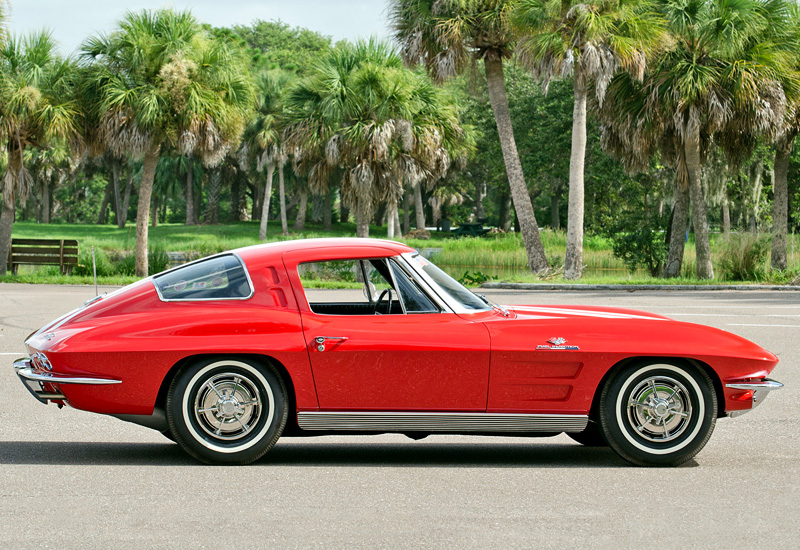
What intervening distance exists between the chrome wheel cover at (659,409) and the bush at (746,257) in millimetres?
21988

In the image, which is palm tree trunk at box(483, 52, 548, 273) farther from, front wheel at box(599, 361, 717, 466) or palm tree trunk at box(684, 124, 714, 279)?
front wheel at box(599, 361, 717, 466)

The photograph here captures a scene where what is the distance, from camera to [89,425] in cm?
725

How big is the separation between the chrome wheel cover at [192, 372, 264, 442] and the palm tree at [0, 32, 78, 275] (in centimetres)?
2352

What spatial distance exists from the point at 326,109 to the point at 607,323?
83.1ft

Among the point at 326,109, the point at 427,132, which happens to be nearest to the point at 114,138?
the point at 326,109

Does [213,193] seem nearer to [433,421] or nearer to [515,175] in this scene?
[515,175]

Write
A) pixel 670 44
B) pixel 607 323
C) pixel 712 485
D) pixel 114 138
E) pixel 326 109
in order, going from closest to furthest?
pixel 712 485 < pixel 607 323 < pixel 670 44 < pixel 114 138 < pixel 326 109

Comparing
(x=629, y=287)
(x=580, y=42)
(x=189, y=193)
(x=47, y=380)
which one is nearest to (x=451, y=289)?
(x=47, y=380)

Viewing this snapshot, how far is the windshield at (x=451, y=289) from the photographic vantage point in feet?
19.6

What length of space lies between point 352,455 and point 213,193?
64.0 m

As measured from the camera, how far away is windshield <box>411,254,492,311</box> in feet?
19.6

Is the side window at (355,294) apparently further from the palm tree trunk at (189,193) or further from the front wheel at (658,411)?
the palm tree trunk at (189,193)

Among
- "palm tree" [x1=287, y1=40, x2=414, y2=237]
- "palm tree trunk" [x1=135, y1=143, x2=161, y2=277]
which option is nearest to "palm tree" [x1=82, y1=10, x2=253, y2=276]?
"palm tree trunk" [x1=135, y1=143, x2=161, y2=277]

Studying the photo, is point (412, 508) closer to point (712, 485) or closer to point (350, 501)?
point (350, 501)
